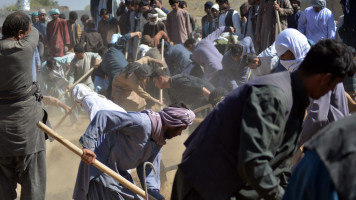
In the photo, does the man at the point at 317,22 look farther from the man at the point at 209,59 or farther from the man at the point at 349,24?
the man at the point at 209,59

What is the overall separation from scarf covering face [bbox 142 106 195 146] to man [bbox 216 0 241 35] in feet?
20.7

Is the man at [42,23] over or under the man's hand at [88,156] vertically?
under

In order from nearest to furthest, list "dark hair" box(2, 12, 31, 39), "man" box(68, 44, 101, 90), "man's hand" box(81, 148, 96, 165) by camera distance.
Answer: "man's hand" box(81, 148, 96, 165) < "dark hair" box(2, 12, 31, 39) < "man" box(68, 44, 101, 90)

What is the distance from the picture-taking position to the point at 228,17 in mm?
10656

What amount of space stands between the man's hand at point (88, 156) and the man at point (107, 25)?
9170mm

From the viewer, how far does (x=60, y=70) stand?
40.4 feet

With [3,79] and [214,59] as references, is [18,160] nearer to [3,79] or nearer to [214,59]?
[3,79]

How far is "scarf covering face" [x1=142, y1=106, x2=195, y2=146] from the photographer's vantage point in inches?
167

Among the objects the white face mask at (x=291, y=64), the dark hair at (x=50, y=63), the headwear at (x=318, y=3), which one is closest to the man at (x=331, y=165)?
the white face mask at (x=291, y=64)

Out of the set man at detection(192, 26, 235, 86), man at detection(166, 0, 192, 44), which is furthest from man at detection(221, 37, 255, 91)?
man at detection(166, 0, 192, 44)

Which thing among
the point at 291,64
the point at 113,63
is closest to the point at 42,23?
the point at 113,63

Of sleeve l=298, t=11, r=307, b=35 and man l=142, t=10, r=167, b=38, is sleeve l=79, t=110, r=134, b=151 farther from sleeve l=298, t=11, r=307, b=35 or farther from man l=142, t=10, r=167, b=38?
man l=142, t=10, r=167, b=38

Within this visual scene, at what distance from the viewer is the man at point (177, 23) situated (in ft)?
37.9

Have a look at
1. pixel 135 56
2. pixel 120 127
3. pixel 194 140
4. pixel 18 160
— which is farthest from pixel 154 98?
pixel 194 140
